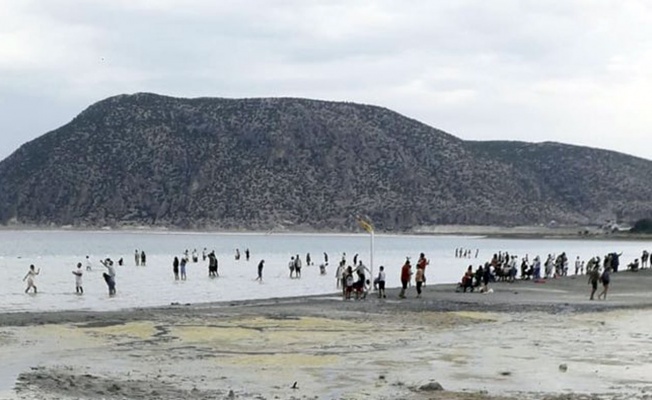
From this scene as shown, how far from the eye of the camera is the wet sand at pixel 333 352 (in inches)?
642

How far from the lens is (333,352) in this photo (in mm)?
20922

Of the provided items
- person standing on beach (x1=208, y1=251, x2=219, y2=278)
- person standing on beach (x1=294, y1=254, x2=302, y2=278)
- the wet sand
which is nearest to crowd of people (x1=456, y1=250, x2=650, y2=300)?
the wet sand

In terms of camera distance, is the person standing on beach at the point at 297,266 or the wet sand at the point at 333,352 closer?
the wet sand at the point at 333,352

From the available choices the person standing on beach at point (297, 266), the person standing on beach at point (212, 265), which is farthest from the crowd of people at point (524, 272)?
the person standing on beach at point (212, 265)

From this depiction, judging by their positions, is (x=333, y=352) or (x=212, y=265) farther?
(x=212, y=265)

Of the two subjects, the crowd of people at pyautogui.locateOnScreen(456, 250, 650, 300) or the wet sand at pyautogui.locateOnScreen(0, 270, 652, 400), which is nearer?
the wet sand at pyautogui.locateOnScreen(0, 270, 652, 400)

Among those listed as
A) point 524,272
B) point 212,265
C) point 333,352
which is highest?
point 212,265

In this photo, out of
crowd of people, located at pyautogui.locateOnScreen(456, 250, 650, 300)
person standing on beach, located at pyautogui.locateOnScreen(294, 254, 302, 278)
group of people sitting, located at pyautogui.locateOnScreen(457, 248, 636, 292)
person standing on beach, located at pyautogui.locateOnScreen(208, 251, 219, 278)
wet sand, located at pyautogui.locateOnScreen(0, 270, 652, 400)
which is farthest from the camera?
person standing on beach, located at pyautogui.locateOnScreen(294, 254, 302, 278)

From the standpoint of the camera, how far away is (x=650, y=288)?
145 feet

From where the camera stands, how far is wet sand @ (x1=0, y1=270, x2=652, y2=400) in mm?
16297

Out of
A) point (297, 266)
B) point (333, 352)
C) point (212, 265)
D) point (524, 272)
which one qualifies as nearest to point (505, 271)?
point (524, 272)

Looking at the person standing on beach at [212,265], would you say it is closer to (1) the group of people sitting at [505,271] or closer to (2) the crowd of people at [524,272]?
(2) the crowd of people at [524,272]

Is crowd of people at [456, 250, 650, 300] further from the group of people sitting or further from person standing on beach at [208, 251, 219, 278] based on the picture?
person standing on beach at [208, 251, 219, 278]

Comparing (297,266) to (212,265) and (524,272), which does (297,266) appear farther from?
(524,272)
